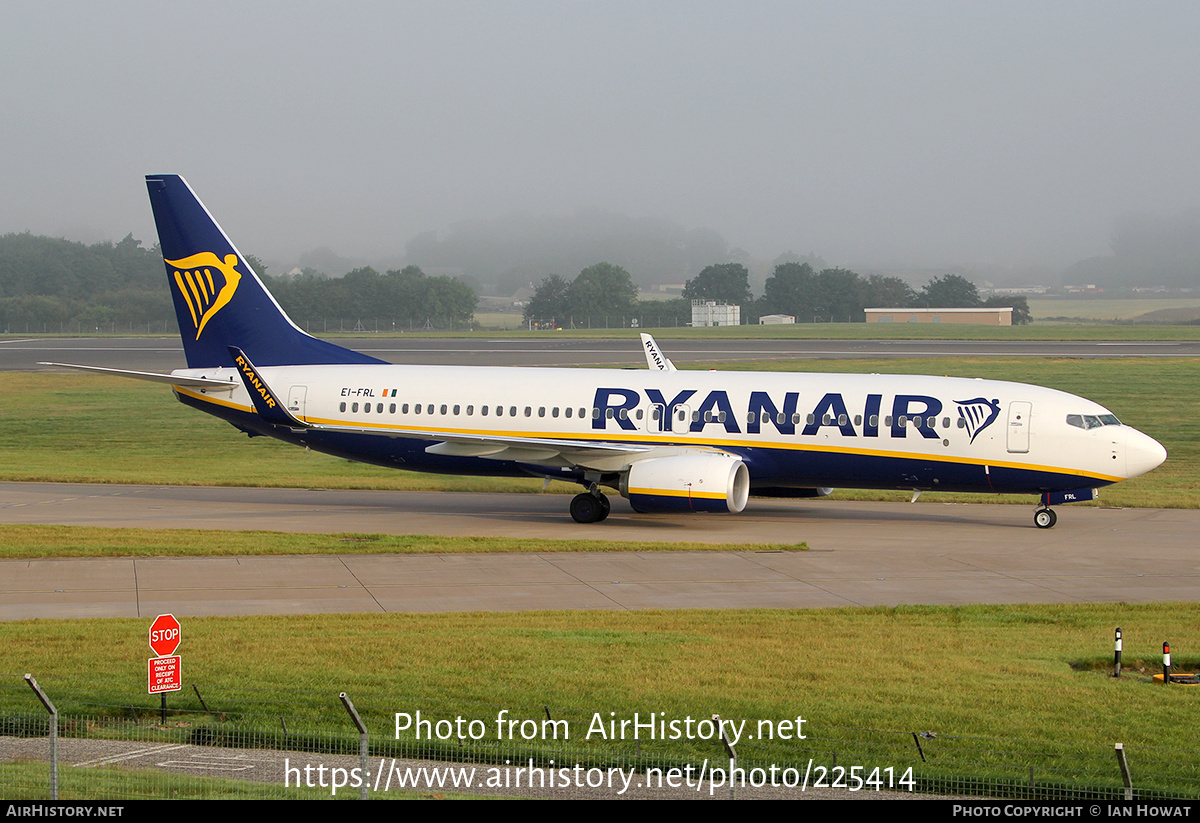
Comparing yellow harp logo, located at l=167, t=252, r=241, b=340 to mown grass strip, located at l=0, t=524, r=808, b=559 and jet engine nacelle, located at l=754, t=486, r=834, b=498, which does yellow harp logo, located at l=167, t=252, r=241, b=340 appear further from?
jet engine nacelle, located at l=754, t=486, r=834, b=498

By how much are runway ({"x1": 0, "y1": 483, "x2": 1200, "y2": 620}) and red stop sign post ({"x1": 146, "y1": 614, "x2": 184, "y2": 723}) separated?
745cm

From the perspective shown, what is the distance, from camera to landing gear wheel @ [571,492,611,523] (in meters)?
31.8

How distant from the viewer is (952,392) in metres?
30.7

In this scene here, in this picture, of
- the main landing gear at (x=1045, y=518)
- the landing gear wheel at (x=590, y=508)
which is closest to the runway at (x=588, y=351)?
the landing gear wheel at (x=590, y=508)

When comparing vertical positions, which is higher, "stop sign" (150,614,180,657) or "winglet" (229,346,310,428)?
"winglet" (229,346,310,428)

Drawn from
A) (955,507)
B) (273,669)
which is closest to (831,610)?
(273,669)

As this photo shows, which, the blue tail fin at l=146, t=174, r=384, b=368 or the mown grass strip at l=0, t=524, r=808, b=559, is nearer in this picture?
the mown grass strip at l=0, t=524, r=808, b=559

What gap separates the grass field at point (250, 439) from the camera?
131 ft

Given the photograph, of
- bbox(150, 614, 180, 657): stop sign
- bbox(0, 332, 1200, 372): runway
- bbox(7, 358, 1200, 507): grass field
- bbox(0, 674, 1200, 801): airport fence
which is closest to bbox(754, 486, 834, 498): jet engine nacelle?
bbox(7, 358, 1200, 507): grass field

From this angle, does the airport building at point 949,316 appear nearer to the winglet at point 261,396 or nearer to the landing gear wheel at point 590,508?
the landing gear wheel at point 590,508

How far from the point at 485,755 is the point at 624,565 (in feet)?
42.3

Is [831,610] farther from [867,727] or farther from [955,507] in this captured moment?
[955,507]

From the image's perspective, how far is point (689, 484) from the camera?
1169 inches

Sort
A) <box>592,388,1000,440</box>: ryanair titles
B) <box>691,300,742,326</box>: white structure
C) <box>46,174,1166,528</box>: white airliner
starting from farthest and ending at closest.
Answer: <box>691,300,742,326</box>: white structure → <box>592,388,1000,440</box>: ryanair titles → <box>46,174,1166,528</box>: white airliner
